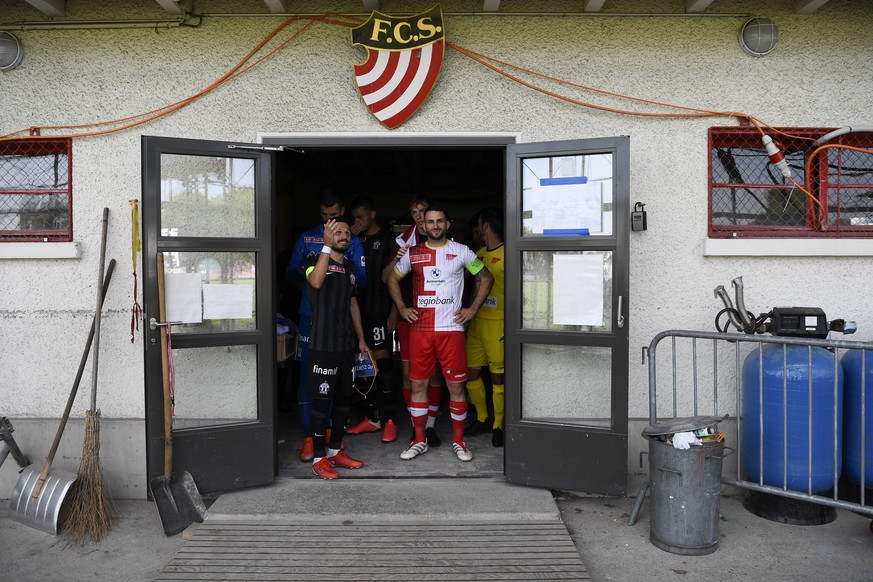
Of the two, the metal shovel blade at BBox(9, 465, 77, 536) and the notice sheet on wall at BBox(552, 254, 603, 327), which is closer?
the metal shovel blade at BBox(9, 465, 77, 536)

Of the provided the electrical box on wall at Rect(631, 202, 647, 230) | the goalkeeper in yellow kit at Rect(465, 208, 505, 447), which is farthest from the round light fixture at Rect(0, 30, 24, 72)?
the electrical box on wall at Rect(631, 202, 647, 230)

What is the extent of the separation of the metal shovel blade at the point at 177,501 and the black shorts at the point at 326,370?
37.9 inches

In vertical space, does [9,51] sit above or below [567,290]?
above

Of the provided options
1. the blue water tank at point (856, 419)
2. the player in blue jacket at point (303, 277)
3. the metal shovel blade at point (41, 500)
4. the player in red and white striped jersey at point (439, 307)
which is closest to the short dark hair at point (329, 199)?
the player in blue jacket at point (303, 277)

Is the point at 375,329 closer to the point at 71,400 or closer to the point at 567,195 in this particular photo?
the point at 567,195

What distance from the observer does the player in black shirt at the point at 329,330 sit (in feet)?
13.3

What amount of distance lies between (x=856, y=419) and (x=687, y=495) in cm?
130

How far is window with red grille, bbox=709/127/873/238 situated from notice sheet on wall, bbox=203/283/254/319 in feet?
10.8

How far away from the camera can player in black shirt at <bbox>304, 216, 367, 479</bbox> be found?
4.06 m

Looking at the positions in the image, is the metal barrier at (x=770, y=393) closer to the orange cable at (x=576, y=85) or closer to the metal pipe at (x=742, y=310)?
the metal pipe at (x=742, y=310)

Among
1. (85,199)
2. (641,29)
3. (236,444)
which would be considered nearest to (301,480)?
(236,444)

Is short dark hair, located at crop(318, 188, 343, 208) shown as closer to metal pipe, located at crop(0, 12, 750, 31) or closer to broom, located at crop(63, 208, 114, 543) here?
metal pipe, located at crop(0, 12, 750, 31)

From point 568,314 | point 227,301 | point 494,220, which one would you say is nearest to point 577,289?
point 568,314

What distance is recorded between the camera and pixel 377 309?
512cm
